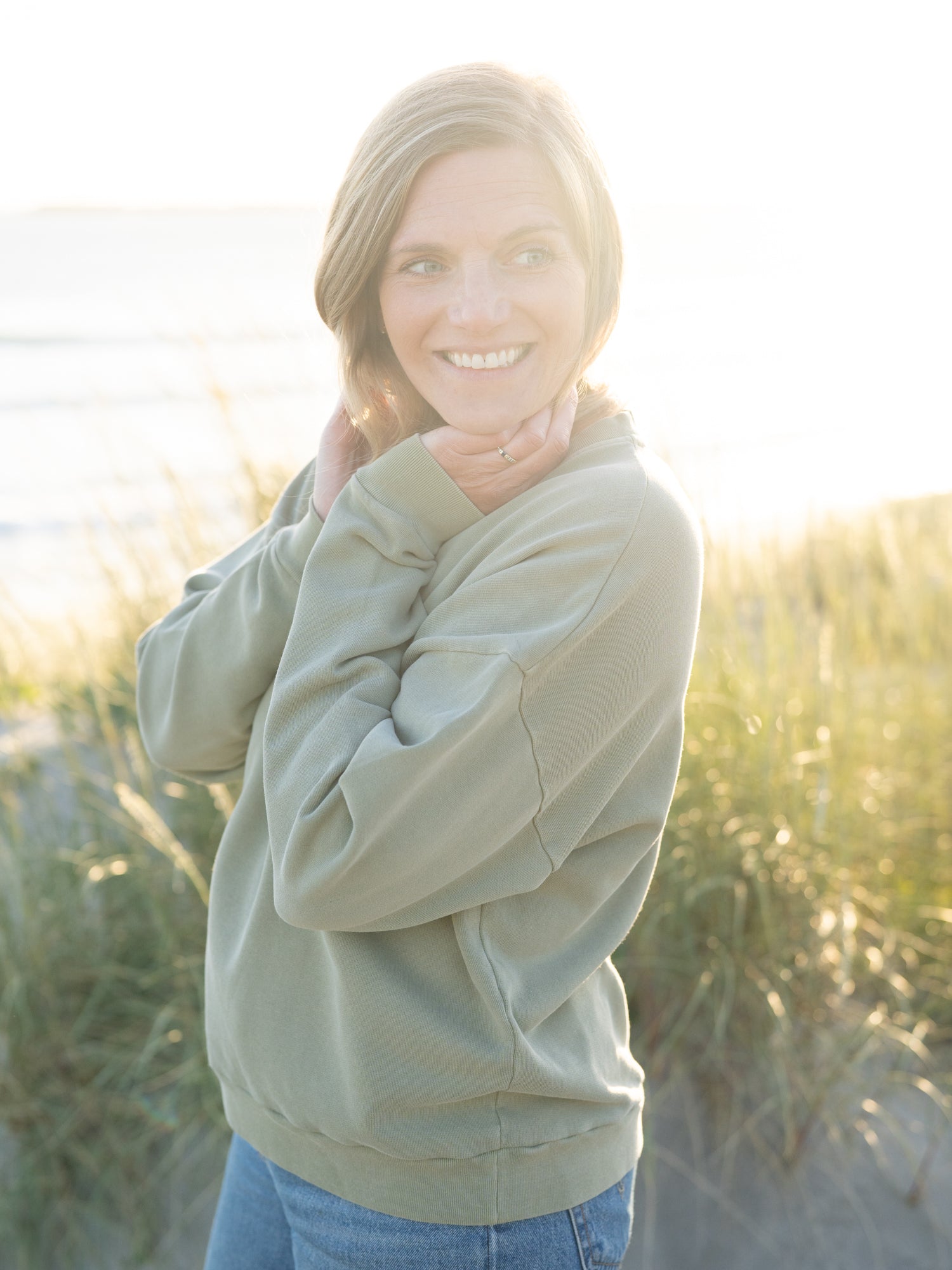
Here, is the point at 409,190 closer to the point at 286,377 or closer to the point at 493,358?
the point at 493,358

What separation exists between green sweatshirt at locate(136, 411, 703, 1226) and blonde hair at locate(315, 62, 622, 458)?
19 centimetres

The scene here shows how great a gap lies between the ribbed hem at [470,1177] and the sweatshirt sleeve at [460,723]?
34 centimetres

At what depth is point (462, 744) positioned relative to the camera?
50.3 inches

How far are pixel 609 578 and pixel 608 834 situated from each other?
358 mm

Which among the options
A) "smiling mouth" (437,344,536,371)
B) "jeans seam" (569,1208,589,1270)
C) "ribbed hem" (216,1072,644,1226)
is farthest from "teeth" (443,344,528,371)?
"jeans seam" (569,1208,589,1270)

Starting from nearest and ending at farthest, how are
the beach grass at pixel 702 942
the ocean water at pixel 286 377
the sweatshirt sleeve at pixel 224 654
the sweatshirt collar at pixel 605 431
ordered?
the sweatshirt collar at pixel 605 431, the sweatshirt sleeve at pixel 224 654, the beach grass at pixel 702 942, the ocean water at pixel 286 377

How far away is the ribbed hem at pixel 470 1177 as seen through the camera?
146 cm

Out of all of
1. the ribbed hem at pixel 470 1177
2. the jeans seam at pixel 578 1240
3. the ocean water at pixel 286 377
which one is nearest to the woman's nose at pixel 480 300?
the ocean water at pixel 286 377

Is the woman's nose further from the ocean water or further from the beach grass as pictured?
the beach grass

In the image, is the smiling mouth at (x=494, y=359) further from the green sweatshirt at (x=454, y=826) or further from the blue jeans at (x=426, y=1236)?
the blue jeans at (x=426, y=1236)

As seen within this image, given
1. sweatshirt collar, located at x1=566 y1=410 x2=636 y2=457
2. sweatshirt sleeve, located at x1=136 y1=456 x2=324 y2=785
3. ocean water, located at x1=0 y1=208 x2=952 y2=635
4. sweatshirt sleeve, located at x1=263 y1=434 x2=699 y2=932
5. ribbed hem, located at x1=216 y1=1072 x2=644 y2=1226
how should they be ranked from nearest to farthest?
1. sweatshirt sleeve, located at x1=263 y1=434 x2=699 y2=932
2. ribbed hem, located at x1=216 y1=1072 x2=644 y2=1226
3. sweatshirt collar, located at x1=566 y1=410 x2=636 y2=457
4. sweatshirt sleeve, located at x1=136 y1=456 x2=324 y2=785
5. ocean water, located at x1=0 y1=208 x2=952 y2=635

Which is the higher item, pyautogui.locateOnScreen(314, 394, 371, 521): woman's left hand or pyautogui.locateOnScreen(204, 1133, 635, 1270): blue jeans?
pyautogui.locateOnScreen(314, 394, 371, 521): woman's left hand

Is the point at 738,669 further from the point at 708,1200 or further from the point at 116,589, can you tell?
the point at 116,589

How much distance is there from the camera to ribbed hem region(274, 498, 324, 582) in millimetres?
1649
